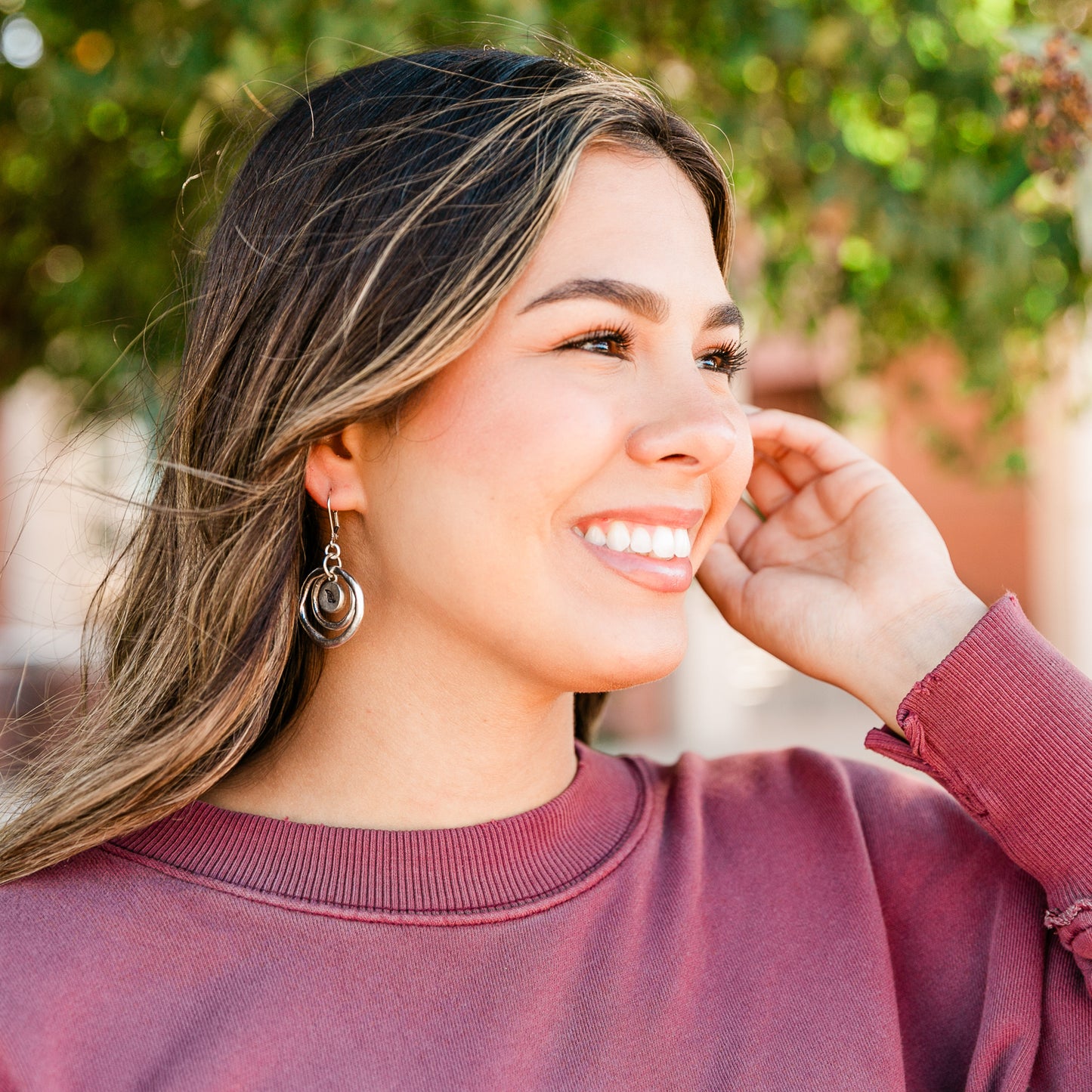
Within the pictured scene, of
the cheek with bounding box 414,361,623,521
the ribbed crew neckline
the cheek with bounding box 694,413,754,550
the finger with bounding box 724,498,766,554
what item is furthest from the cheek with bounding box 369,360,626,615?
the finger with bounding box 724,498,766,554

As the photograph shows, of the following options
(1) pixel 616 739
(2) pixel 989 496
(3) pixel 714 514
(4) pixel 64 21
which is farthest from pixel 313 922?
(2) pixel 989 496

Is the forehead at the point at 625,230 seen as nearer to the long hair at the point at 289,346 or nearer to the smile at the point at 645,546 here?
the long hair at the point at 289,346

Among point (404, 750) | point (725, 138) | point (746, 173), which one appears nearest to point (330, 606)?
point (404, 750)

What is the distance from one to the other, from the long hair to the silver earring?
2 cm

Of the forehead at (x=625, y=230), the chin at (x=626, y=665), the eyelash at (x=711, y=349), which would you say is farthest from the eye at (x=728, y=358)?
the chin at (x=626, y=665)

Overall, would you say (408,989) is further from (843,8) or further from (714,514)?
(843,8)

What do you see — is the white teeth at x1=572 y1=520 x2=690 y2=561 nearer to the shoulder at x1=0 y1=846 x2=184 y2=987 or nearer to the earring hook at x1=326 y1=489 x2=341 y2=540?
the earring hook at x1=326 y1=489 x2=341 y2=540

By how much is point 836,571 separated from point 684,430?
593 millimetres

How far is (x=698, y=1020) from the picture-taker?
168 centimetres

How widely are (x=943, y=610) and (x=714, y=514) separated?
39 cm

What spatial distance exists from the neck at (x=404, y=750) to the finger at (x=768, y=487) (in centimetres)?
66

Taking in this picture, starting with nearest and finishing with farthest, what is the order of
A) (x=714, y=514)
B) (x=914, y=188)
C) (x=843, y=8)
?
(x=714, y=514) → (x=843, y=8) → (x=914, y=188)

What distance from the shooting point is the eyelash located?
65.5 inches

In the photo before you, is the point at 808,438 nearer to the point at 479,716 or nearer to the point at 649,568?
the point at 649,568
